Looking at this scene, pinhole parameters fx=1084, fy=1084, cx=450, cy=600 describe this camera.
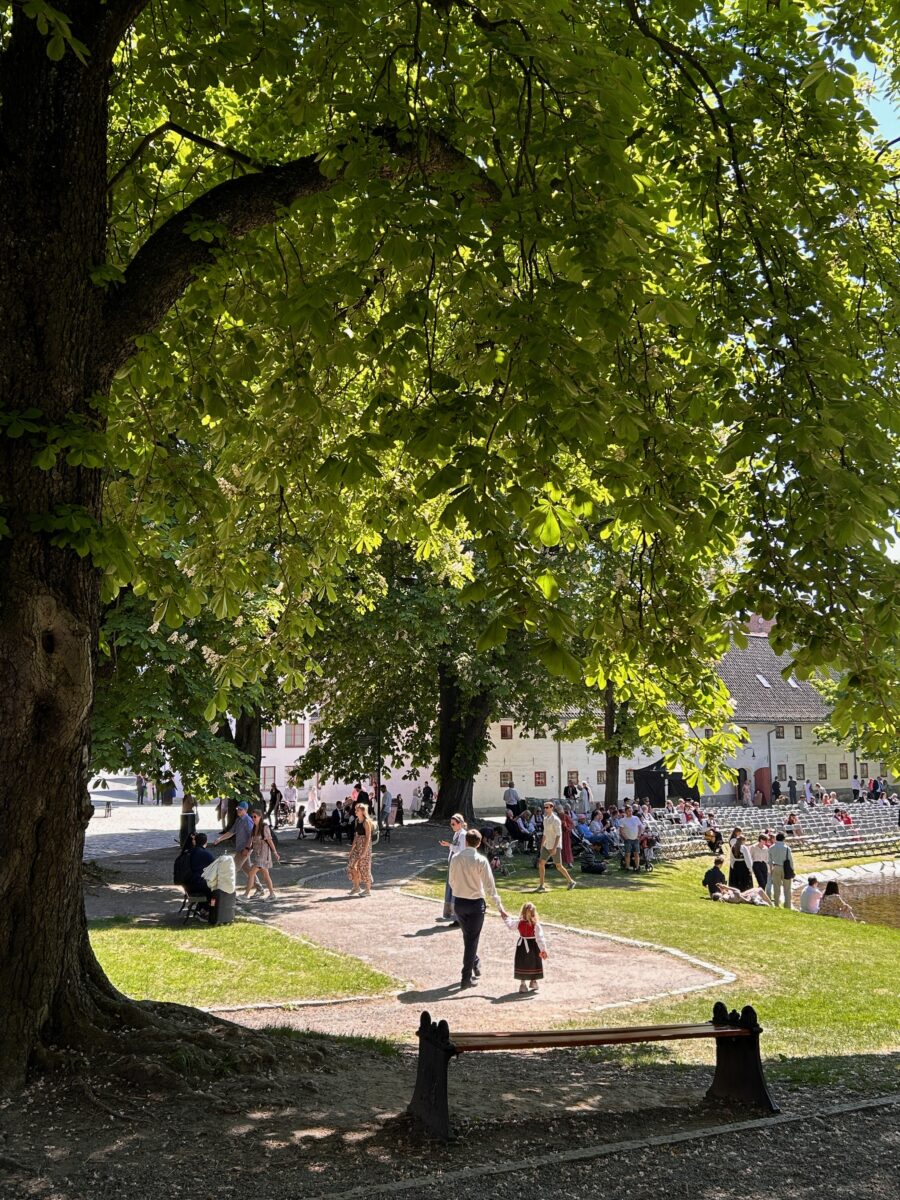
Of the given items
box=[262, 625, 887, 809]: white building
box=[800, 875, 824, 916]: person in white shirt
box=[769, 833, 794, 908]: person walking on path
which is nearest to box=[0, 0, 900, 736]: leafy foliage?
box=[769, 833, 794, 908]: person walking on path

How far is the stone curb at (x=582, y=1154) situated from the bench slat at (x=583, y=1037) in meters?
0.61

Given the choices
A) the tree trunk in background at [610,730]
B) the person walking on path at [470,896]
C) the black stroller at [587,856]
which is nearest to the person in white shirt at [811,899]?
the black stroller at [587,856]

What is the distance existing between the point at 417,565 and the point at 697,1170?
22.5 metres

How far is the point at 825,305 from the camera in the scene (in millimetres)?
7574

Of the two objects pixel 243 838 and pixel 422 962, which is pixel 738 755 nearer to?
pixel 243 838

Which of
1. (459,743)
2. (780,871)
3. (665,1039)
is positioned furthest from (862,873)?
(665,1039)

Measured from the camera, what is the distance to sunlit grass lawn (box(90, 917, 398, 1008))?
39.0 feet

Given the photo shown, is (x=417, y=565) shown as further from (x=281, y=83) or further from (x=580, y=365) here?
(x=580, y=365)

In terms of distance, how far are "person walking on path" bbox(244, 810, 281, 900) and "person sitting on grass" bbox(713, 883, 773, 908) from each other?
9.43 metres

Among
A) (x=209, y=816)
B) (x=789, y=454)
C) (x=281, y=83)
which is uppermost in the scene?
(x=281, y=83)

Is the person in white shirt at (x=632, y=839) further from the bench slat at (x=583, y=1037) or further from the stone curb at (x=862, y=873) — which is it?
the bench slat at (x=583, y=1037)

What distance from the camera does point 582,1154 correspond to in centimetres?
614

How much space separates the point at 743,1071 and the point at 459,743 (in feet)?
83.5

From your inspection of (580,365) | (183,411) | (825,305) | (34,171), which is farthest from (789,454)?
(183,411)
